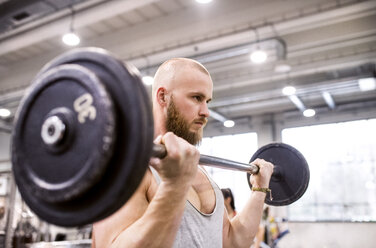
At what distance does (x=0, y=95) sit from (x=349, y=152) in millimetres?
8695

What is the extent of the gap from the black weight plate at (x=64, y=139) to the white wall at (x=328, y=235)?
7157 millimetres

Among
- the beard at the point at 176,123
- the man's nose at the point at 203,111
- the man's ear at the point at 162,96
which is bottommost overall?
the beard at the point at 176,123

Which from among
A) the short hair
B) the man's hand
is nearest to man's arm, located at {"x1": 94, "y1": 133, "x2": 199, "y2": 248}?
the short hair

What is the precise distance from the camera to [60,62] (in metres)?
0.80

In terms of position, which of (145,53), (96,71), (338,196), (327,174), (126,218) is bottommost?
(126,218)

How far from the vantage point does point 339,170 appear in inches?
373

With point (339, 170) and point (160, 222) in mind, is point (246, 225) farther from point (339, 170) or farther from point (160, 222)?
point (339, 170)

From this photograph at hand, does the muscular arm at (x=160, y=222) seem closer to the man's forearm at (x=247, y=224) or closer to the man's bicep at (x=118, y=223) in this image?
the man's bicep at (x=118, y=223)

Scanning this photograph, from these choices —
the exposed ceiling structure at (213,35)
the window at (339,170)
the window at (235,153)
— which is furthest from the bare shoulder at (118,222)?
the window at (235,153)

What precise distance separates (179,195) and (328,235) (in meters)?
7.17

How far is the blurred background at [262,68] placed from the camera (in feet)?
15.4

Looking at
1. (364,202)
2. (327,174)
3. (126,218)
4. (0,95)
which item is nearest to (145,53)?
(0,95)

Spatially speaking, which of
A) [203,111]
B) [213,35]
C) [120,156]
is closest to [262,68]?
[213,35]

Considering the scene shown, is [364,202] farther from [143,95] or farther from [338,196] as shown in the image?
[143,95]
